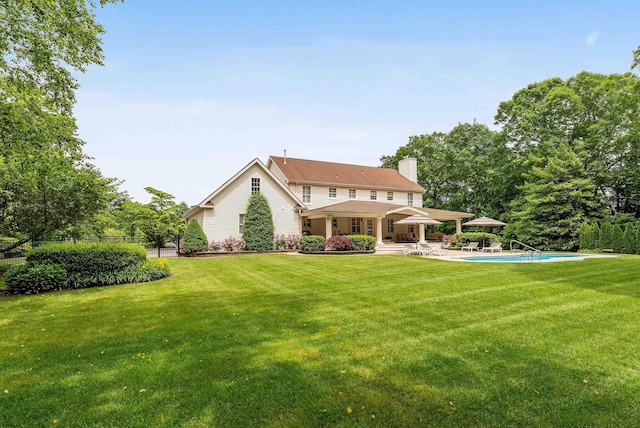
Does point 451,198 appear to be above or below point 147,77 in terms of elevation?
below

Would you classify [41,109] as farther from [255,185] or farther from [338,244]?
[338,244]

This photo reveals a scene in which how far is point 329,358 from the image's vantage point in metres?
4.40

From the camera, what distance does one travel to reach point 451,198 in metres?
41.8

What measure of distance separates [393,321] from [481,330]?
58.4 inches

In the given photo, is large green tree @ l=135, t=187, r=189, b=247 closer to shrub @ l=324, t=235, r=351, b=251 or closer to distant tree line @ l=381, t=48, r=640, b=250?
shrub @ l=324, t=235, r=351, b=251

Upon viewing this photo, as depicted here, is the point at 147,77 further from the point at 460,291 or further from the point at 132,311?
the point at 460,291

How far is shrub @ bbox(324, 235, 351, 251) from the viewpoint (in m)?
22.3

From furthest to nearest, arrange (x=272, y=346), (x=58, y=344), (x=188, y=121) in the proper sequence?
(x=188, y=121), (x=58, y=344), (x=272, y=346)

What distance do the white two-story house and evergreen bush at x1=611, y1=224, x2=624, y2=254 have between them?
35.0 feet

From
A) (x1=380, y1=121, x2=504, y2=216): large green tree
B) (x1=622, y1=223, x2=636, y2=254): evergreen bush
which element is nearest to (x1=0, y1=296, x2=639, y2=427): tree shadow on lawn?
(x1=622, y1=223, x2=636, y2=254): evergreen bush

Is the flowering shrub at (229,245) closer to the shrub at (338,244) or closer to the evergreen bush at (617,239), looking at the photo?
the shrub at (338,244)

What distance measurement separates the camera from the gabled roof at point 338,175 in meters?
29.4

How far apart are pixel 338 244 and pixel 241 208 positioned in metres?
7.89

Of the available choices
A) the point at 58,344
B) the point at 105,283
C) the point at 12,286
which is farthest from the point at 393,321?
the point at 12,286
